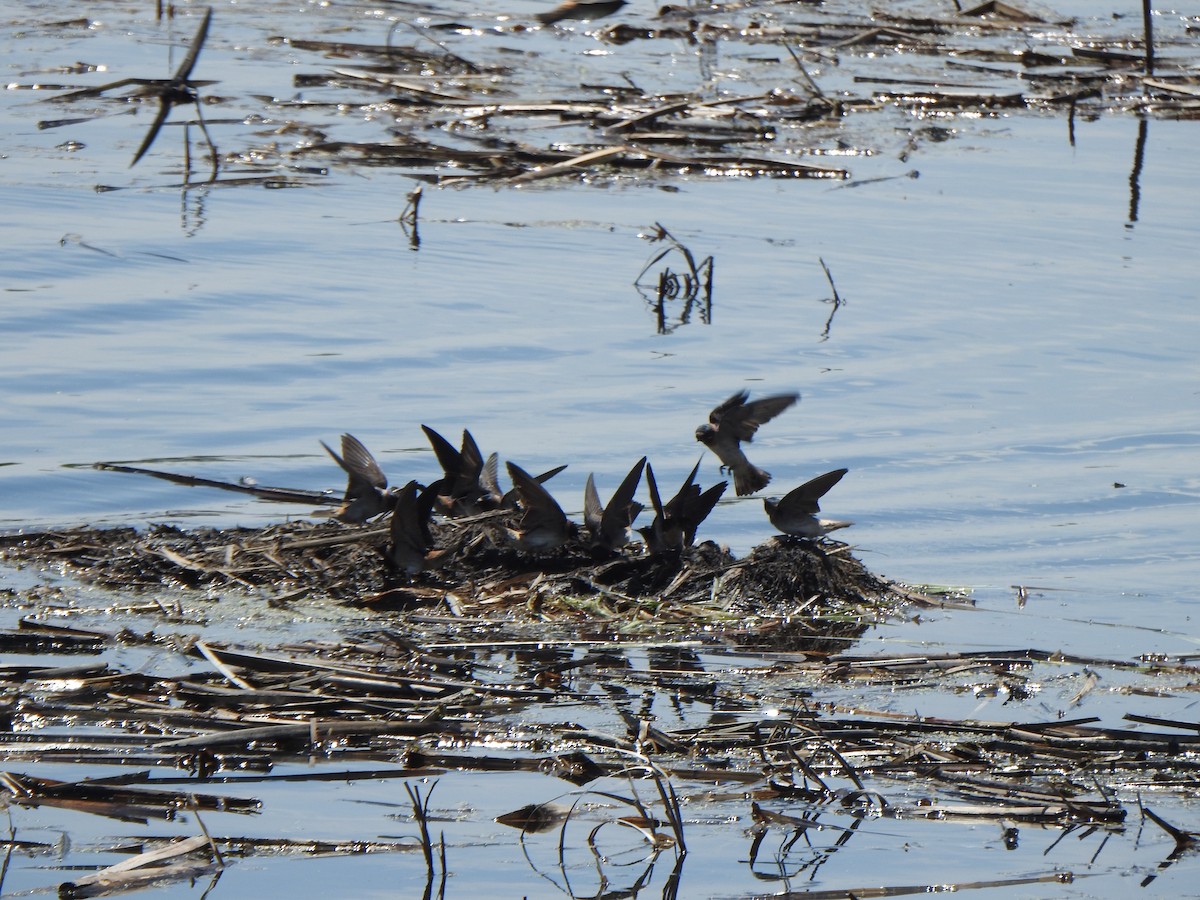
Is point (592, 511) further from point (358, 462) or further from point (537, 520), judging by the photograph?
Result: point (358, 462)

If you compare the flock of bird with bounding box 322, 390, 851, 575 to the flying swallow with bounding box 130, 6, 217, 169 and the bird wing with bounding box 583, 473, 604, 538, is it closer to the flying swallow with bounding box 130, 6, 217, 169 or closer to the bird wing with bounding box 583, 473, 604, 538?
the bird wing with bounding box 583, 473, 604, 538

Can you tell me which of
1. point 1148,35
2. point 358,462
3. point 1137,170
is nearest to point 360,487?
point 358,462

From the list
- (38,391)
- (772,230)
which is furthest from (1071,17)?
(38,391)

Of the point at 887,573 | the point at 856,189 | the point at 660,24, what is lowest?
the point at 887,573

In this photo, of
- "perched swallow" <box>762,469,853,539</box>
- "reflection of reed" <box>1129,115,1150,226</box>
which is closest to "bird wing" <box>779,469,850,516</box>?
"perched swallow" <box>762,469,853,539</box>

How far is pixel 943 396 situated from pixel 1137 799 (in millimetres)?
4792

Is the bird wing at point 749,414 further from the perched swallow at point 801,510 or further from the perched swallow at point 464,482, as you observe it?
the perched swallow at point 464,482

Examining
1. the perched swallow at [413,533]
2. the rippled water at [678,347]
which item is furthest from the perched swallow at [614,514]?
the rippled water at [678,347]

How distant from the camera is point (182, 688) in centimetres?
445

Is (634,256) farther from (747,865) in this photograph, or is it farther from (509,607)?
(747,865)

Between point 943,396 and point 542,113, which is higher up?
point 542,113

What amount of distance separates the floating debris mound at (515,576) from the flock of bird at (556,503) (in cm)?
6

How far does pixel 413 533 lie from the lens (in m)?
5.79

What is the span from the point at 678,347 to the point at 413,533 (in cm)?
390
